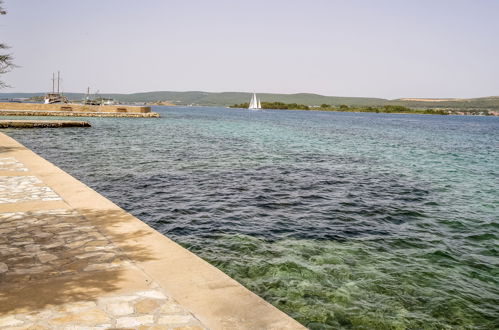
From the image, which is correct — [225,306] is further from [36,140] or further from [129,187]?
[36,140]

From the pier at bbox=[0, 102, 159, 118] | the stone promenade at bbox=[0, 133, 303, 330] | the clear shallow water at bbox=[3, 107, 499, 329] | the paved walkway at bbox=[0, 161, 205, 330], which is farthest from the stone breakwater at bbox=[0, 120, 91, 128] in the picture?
the stone promenade at bbox=[0, 133, 303, 330]

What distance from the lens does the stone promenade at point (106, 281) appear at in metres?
4.08

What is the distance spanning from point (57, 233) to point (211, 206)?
6.55 meters

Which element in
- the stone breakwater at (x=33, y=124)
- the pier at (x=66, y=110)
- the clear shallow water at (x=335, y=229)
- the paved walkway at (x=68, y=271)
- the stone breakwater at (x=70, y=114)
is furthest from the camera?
the pier at (x=66, y=110)

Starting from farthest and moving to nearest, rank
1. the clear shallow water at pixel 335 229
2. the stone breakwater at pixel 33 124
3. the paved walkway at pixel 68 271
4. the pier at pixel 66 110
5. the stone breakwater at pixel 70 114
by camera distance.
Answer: the pier at pixel 66 110 < the stone breakwater at pixel 70 114 < the stone breakwater at pixel 33 124 < the clear shallow water at pixel 335 229 < the paved walkway at pixel 68 271

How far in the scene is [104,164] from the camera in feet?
66.9

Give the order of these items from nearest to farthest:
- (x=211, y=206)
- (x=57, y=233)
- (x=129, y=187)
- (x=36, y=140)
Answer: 1. (x=57, y=233)
2. (x=211, y=206)
3. (x=129, y=187)
4. (x=36, y=140)

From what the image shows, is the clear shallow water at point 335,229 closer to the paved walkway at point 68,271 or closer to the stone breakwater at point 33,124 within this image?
the paved walkway at point 68,271

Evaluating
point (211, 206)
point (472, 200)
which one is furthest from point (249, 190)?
point (472, 200)

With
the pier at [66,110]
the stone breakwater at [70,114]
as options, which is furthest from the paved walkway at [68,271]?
the pier at [66,110]

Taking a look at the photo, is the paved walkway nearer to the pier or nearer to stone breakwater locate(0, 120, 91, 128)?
stone breakwater locate(0, 120, 91, 128)

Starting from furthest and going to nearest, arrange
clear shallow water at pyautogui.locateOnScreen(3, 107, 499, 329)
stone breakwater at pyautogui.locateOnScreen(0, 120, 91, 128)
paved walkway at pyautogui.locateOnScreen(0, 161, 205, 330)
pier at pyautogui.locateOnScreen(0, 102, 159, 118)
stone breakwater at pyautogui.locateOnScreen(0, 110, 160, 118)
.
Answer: pier at pyautogui.locateOnScreen(0, 102, 159, 118) < stone breakwater at pyautogui.locateOnScreen(0, 110, 160, 118) < stone breakwater at pyautogui.locateOnScreen(0, 120, 91, 128) < clear shallow water at pyautogui.locateOnScreen(3, 107, 499, 329) < paved walkway at pyautogui.locateOnScreen(0, 161, 205, 330)

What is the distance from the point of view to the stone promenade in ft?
13.4

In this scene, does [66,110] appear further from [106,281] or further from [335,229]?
[106,281]
